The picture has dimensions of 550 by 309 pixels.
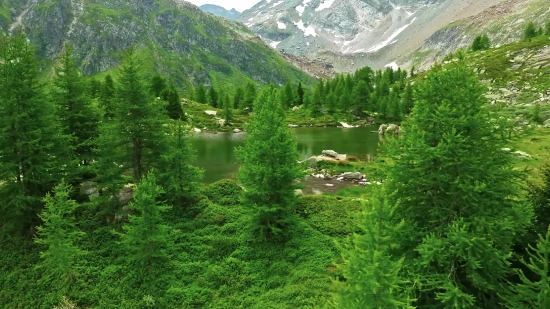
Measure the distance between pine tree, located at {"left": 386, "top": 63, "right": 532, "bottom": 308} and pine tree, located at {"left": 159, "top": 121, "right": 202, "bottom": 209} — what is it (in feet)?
72.2

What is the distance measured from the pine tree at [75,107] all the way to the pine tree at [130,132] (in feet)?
11.0

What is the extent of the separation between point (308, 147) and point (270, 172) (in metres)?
48.5

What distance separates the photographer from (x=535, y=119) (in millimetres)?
63312

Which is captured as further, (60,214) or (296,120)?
(296,120)

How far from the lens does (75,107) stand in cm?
3541

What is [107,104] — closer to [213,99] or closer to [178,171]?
[178,171]

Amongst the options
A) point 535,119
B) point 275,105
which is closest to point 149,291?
point 275,105

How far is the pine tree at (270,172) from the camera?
28000 millimetres

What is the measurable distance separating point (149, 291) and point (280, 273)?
9006 mm

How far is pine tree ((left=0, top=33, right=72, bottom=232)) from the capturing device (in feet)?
94.0

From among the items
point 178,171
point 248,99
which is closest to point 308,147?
point 178,171

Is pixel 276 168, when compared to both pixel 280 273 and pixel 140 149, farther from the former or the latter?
pixel 140 149

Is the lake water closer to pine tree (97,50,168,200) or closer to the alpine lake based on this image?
the alpine lake

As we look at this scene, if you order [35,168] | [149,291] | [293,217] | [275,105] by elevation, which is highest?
[275,105]
